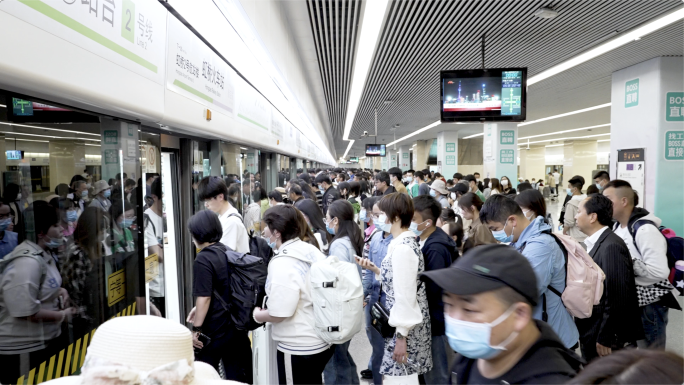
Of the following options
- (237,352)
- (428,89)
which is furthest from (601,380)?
(428,89)

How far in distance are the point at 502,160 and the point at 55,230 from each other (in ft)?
41.1

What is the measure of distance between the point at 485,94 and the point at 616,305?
3.88 metres

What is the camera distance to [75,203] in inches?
80.7

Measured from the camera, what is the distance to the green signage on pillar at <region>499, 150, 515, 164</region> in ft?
42.2

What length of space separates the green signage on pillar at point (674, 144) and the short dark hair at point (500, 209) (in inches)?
232

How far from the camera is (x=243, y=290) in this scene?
2695 millimetres

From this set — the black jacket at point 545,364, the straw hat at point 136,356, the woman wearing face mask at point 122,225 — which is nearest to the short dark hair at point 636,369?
the black jacket at point 545,364

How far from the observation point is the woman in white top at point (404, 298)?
2590mm

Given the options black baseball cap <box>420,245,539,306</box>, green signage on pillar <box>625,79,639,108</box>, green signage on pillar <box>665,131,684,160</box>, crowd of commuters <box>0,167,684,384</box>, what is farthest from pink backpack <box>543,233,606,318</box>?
green signage on pillar <box>625,79,639,108</box>

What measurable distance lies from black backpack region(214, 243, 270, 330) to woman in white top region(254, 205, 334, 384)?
0.29 feet

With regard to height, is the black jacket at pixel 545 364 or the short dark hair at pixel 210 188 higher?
the short dark hair at pixel 210 188

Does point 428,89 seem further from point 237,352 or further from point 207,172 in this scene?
point 237,352

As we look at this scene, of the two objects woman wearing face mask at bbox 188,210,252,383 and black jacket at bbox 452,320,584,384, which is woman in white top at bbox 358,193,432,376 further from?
black jacket at bbox 452,320,584,384

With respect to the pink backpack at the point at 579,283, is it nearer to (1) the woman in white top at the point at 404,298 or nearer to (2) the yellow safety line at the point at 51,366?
(1) the woman in white top at the point at 404,298
